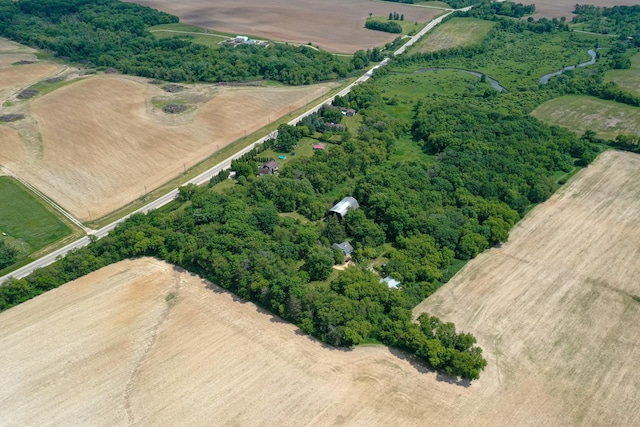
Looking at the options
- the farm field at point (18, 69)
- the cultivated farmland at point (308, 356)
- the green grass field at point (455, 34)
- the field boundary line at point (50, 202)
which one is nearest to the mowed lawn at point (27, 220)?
the field boundary line at point (50, 202)

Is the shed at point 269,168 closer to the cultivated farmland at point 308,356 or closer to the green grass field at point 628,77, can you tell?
the cultivated farmland at point 308,356

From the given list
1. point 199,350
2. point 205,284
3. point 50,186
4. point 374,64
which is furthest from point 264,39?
point 199,350

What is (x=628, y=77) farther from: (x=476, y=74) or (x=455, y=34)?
(x=455, y=34)

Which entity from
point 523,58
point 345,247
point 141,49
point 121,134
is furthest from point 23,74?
point 523,58

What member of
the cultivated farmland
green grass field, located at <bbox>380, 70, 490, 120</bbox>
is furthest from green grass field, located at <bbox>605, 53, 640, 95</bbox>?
the cultivated farmland

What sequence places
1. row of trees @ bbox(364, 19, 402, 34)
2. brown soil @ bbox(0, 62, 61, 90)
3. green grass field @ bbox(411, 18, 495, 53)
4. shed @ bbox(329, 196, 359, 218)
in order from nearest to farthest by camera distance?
shed @ bbox(329, 196, 359, 218), brown soil @ bbox(0, 62, 61, 90), green grass field @ bbox(411, 18, 495, 53), row of trees @ bbox(364, 19, 402, 34)

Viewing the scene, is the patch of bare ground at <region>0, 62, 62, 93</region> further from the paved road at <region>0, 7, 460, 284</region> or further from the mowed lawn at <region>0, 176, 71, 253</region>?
the paved road at <region>0, 7, 460, 284</region>

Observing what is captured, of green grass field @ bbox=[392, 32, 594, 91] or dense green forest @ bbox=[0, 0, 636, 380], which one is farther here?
green grass field @ bbox=[392, 32, 594, 91]
